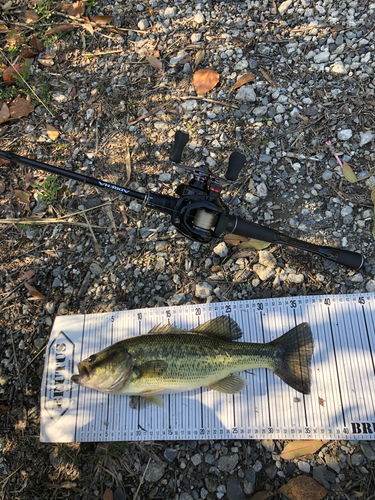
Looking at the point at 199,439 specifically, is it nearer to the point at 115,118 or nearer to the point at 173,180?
the point at 173,180

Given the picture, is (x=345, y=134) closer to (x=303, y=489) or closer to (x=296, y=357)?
(x=296, y=357)

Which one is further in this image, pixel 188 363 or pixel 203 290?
pixel 203 290

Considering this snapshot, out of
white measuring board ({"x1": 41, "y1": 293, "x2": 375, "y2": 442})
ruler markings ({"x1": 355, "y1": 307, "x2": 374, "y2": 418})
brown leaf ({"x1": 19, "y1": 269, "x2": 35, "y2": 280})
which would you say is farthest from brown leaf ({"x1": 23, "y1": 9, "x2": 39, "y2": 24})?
ruler markings ({"x1": 355, "y1": 307, "x2": 374, "y2": 418})

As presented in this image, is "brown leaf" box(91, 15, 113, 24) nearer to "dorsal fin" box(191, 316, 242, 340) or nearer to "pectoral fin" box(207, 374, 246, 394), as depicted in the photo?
"dorsal fin" box(191, 316, 242, 340)

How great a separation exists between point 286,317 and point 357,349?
78 centimetres

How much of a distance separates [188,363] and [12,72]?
191 inches

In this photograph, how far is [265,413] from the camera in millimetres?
3502

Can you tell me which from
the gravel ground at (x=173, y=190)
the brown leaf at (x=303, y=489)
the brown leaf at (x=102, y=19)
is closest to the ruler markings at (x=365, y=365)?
the gravel ground at (x=173, y=190)

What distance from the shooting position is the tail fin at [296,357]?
3.41 metres

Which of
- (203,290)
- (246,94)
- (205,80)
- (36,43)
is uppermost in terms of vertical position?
(36,43)

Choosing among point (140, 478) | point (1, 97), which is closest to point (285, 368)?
point (140, 478)

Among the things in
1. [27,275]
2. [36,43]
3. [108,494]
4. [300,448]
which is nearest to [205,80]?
[36,43]

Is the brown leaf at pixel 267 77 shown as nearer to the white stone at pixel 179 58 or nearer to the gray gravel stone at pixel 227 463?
the white stone at pixel 179 58

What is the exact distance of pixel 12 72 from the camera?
193 inches
